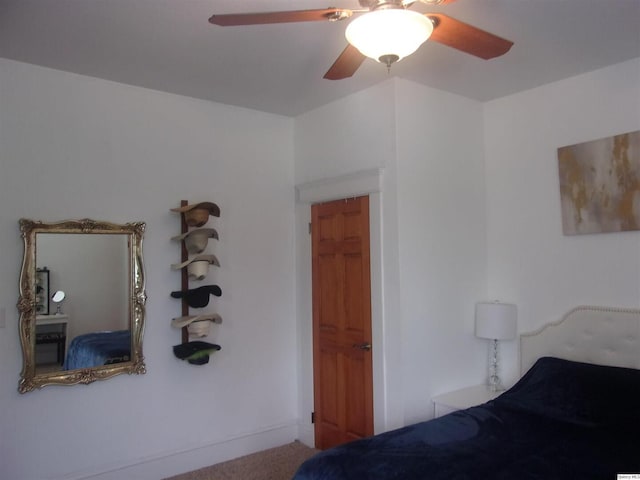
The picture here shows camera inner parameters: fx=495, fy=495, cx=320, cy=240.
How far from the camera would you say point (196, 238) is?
11.1 feet

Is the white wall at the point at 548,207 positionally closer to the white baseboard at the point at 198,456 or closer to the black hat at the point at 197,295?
the white baseboard at the point at 198,456

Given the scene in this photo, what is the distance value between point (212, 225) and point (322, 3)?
1.85 meters

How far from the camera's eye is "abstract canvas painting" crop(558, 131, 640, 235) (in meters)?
2.97

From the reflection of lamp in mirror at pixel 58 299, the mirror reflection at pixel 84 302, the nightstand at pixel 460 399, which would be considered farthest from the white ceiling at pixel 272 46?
the nightstand at pixel 460 399

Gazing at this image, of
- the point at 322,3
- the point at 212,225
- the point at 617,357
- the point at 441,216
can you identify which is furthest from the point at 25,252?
the point at 617,357

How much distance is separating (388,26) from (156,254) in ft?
7.73

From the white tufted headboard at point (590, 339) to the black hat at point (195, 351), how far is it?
7.22 feet

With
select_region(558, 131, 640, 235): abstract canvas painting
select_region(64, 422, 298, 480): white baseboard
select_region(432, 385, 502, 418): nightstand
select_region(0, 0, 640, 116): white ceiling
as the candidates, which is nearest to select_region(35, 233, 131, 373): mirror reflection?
select_region(64, 422, 298, 480): white baseboard

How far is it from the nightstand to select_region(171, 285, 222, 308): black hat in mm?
1689

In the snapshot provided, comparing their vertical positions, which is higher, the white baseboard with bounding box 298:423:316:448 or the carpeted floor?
the white baseboard with bounding box 298:423:316:448

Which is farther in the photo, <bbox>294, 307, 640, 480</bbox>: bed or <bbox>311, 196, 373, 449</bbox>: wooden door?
<bbox>311, 196, 373, 449</bbox>: wooden door

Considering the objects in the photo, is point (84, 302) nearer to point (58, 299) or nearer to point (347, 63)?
point (58, 299)

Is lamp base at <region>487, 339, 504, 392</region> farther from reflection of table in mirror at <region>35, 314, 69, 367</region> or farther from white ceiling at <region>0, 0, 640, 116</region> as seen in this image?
reflection of table in mirror at <region>35, 314, 69, 367</region>

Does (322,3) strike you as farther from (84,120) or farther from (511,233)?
(511,233)
